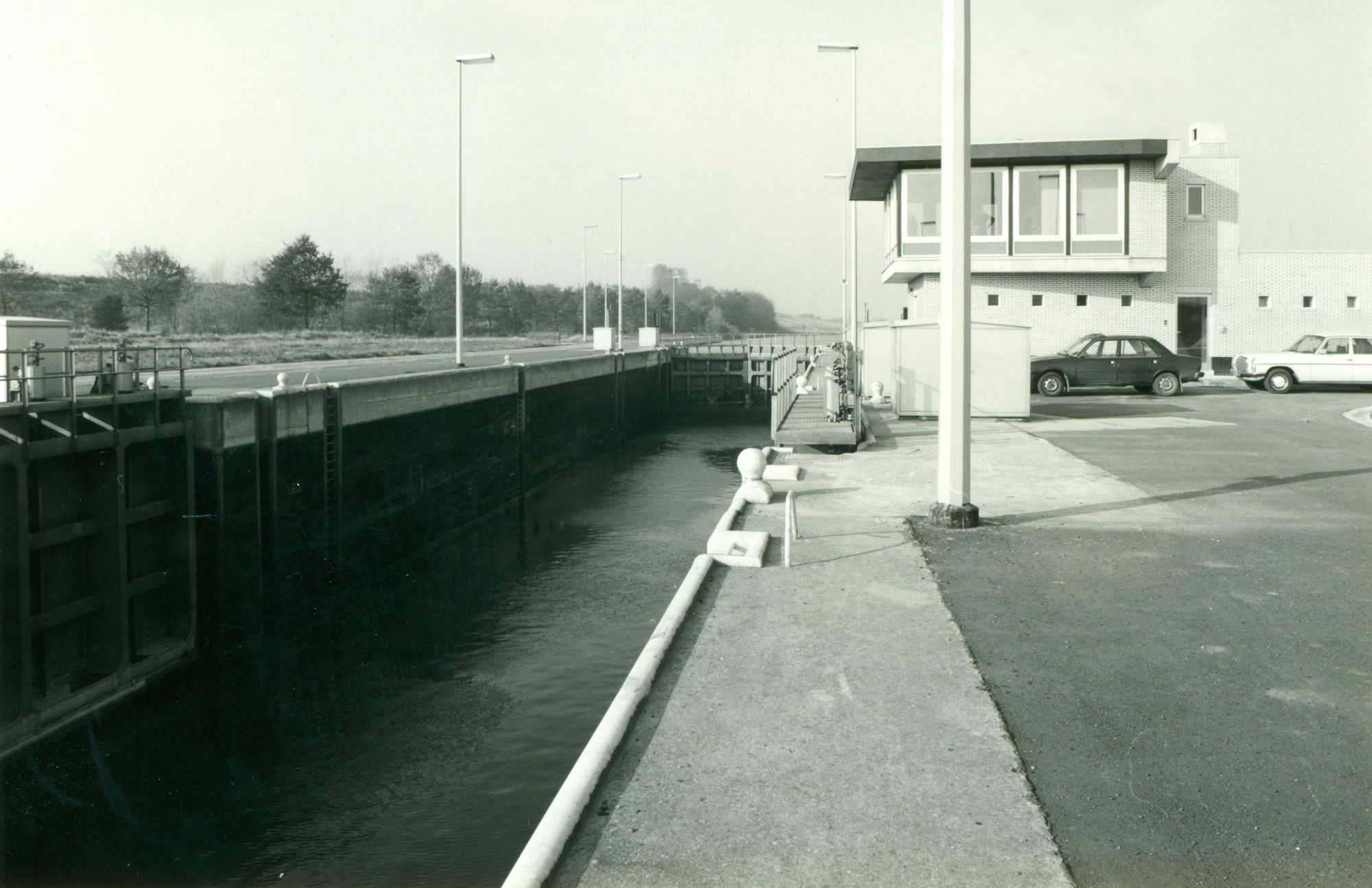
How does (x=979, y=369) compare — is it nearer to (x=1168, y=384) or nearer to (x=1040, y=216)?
(x=1168, y=384)

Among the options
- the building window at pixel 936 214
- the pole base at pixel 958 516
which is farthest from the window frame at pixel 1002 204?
the pole base at pixel 958 516

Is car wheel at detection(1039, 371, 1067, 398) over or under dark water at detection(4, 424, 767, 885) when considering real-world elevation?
over

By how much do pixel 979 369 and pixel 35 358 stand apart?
18773 mm

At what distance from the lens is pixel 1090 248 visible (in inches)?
1359

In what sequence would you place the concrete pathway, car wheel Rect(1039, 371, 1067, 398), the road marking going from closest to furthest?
1. the concrete pathway
2. the road marking
3. car wheel Rect(1039, 371, 1067, 398)

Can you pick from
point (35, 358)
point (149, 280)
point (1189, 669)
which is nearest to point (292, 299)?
point (149, 280)

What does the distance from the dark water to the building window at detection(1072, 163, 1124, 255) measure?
2332 cm

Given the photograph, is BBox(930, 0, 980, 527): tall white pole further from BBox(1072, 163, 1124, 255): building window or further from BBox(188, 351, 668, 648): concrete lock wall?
BBox(1072, 163, 1124, 255): building window

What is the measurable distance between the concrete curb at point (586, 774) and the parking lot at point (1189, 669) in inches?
81.7

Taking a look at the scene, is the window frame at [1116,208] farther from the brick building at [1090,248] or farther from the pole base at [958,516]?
the pole base at [958,516]

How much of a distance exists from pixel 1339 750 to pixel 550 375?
84.8 ft

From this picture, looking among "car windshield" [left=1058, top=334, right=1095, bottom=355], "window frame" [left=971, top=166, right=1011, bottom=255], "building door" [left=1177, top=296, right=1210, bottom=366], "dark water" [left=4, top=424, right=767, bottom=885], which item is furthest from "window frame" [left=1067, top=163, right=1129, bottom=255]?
"dark water" [left=4, top=424, right=767, bottom=885]

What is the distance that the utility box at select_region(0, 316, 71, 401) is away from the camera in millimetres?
11202

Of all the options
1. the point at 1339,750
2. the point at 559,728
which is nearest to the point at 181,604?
the point at 559,728
